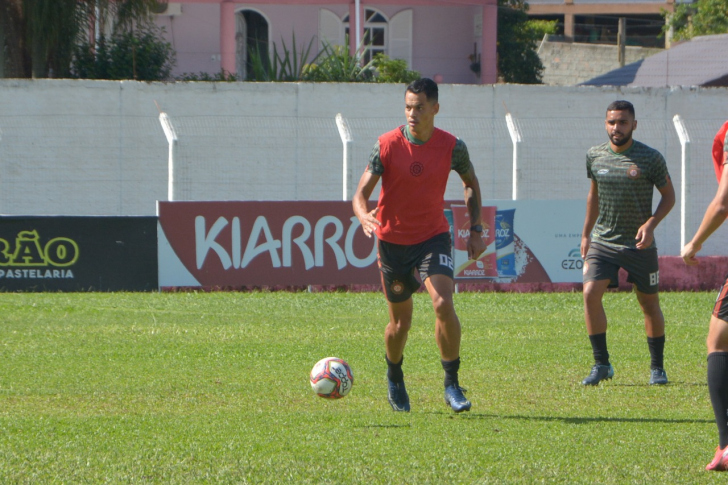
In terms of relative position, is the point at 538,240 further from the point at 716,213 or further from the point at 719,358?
the point at 716,213

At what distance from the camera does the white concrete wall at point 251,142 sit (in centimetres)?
1742

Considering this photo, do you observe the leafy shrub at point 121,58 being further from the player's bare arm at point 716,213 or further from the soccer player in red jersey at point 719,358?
the player's bare arm at point 716,213

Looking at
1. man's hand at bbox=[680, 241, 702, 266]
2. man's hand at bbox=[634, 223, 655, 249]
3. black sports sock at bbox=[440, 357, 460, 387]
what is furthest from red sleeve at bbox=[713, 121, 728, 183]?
man's hand at bbox=[634, 223, 655, 249]

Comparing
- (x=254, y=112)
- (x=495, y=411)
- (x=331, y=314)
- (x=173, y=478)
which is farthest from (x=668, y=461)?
(x=254, y=112)

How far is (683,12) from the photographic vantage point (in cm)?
3756

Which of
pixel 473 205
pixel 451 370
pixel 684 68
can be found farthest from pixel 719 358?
pixel 684 68

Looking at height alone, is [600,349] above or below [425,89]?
below

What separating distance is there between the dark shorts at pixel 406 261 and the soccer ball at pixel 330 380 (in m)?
0.55

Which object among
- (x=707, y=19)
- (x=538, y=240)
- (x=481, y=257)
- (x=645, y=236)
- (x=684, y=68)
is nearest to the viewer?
(x=645, y=236)

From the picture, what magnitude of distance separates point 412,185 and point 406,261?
1.57 feet

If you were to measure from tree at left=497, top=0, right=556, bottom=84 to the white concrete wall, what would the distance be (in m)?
11.9

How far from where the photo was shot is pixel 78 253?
46.1 feet

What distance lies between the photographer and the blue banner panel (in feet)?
45.7

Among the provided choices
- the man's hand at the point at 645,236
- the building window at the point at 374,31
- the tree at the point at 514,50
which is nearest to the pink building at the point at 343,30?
the building window at the point at 374,31
